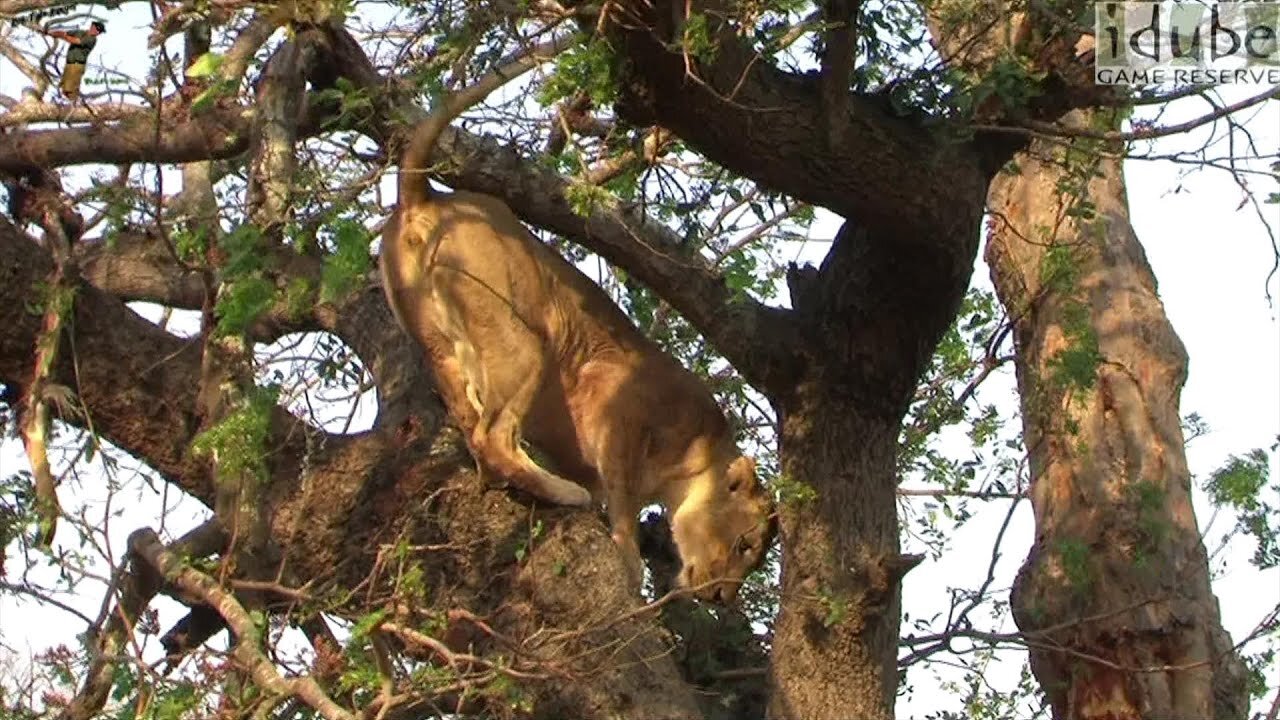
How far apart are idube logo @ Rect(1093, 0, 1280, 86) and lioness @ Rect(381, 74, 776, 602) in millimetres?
2155

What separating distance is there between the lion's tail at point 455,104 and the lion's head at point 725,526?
2668 millimetres

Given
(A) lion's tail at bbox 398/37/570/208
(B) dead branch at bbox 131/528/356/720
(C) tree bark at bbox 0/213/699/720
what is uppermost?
(A) lion's tail at bbox 398/37/570/208

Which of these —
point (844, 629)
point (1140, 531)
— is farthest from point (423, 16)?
point (1140, 531)

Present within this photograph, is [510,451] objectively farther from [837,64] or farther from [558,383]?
[837,64]

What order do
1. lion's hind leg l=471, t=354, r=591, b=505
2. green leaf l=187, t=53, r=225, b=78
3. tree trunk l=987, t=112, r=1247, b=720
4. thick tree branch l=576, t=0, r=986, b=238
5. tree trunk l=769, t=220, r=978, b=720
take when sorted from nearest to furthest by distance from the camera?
green leaf l=187, t=53, r=225, b=78 < thick tree branch l=576, t=0, r=986, b=238 < tree trunk l=769, t=220, r=978, b=720 < lion's hind leg l=471, t=354, r=591, b=505 < tree trunk l=987, t=112, r=1247, b=720

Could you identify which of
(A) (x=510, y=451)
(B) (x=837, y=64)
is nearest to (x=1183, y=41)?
(B) (x=837, y=64)

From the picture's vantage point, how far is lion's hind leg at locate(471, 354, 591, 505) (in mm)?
7094

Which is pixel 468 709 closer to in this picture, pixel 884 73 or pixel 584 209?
pixel 584 209

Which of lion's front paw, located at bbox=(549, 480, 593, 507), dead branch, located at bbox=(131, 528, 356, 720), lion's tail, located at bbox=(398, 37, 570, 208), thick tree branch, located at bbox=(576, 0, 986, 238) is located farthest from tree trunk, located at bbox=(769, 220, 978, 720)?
dead branch, located at bbox=(131, 528, 356, 720)

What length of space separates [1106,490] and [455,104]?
11.1 feet

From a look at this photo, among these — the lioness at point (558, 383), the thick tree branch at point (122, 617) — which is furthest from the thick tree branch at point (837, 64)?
the thick tree branch at point (122, 617)

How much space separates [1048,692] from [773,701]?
5.44 feet

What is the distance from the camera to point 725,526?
8688mm

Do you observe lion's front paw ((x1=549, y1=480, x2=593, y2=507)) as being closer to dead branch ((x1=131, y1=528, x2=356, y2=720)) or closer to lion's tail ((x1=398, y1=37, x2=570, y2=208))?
lion's tail ((x1=398, y1=37, x2=570, y2=208))
